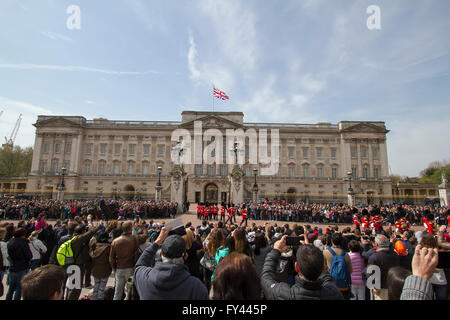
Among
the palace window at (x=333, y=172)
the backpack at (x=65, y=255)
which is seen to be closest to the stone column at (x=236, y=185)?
the backpack at (x=65, y=255)

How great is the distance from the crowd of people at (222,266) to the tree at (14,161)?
230 ft

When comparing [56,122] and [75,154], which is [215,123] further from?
[56,122]

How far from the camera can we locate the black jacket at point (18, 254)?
5164 mm

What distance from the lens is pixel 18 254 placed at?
5.17 meters

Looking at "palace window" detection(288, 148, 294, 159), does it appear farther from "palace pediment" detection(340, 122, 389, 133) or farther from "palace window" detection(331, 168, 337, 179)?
"palace pediment" detection(340, 122, 389, 133)

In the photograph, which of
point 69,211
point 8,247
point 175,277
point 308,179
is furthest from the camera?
point 308,179

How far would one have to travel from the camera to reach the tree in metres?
59.1

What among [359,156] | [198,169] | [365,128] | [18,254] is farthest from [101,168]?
[365,128]

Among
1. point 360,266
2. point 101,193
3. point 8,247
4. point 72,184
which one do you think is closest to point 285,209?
point 360,266

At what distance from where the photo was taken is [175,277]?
2324mm

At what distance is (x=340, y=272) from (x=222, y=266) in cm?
325

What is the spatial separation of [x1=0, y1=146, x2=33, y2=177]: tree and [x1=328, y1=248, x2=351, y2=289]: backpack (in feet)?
246
